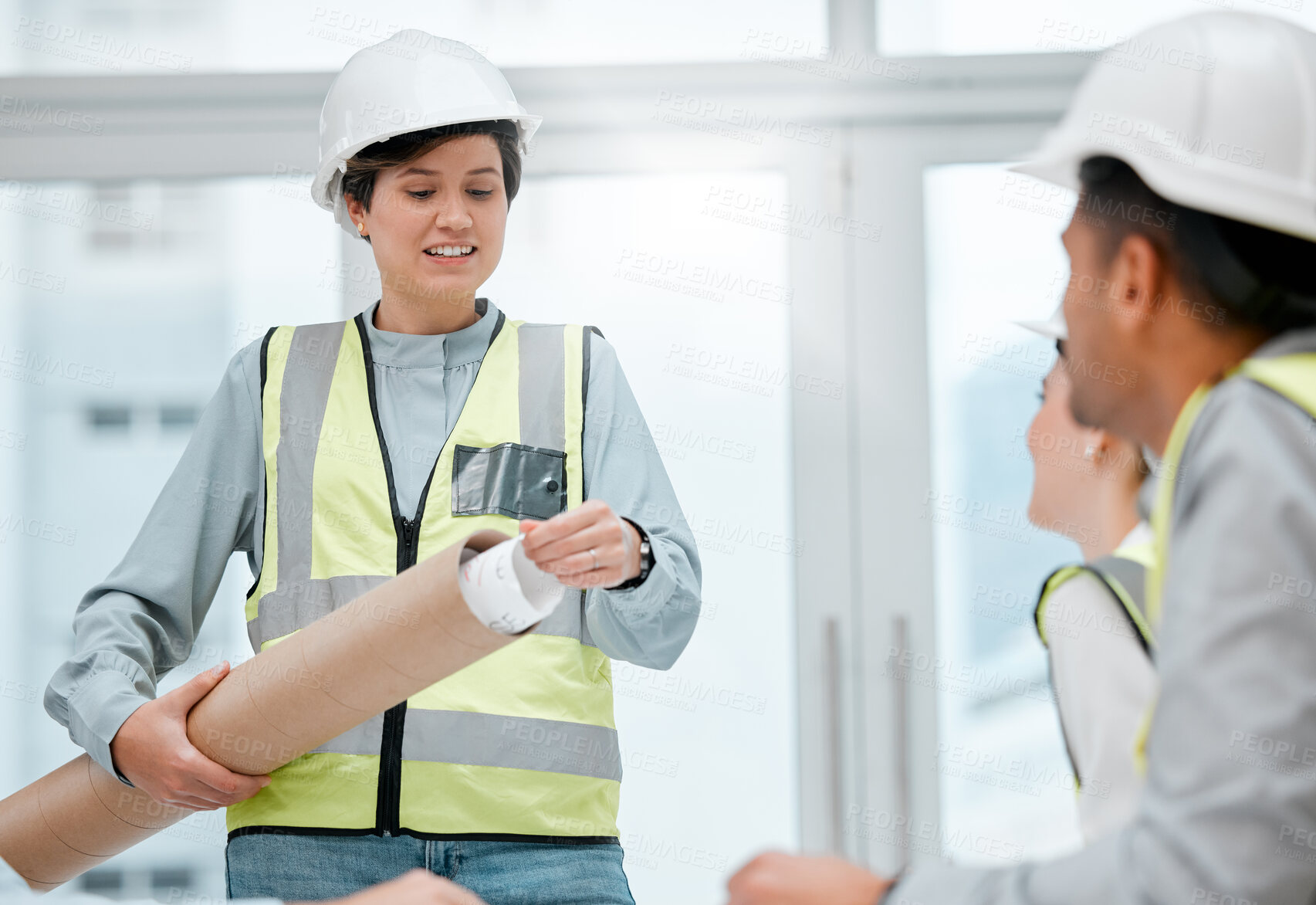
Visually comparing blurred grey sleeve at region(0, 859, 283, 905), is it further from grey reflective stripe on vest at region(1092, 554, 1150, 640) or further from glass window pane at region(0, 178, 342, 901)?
glass window pane at region(0, 178, 342, 901)

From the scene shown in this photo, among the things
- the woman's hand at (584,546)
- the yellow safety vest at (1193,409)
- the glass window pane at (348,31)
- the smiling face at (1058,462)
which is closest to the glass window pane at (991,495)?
the glass window pane at (348,31)

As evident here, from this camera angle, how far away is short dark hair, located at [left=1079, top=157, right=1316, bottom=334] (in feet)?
2.50

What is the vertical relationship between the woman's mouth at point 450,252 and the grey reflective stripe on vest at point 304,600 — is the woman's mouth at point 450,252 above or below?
above

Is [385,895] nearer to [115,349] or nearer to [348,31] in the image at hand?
[115,349]

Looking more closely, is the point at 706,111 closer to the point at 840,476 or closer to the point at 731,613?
the point at 840,476

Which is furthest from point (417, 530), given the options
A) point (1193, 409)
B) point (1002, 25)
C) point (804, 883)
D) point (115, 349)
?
point (1002, 25)

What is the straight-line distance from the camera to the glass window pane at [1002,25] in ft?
7.61

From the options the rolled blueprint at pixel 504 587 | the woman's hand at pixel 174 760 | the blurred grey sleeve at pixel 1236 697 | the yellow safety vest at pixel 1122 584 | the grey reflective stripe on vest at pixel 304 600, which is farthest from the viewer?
the grey reflective stripe on vest at pixel 304 600

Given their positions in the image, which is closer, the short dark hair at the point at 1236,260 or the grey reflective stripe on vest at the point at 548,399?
the short dark hair at the point at 1236,260

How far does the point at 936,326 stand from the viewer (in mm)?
2322

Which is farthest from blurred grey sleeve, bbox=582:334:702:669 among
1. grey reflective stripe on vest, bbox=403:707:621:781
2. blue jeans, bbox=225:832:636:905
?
blue jeans, bbox=225:832:636:905

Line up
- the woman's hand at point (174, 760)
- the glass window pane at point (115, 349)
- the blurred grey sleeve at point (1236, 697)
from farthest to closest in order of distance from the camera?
the glass window pane at point (115, 349) → the woman's hand at point (174, 760) → the blurred grey sleeve at point (1236, 697)

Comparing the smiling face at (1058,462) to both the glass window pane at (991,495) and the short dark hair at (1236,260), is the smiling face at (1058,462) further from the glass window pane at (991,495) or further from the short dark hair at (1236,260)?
the glass window pane at (991,495)

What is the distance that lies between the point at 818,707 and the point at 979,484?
1.87ft
